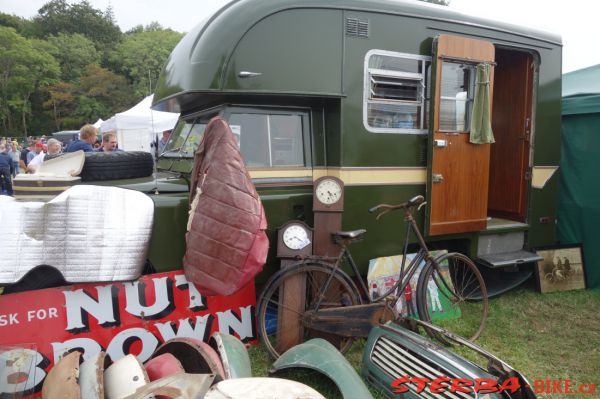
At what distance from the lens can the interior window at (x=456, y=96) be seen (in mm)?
4164

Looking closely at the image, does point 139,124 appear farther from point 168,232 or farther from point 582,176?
point 582,176

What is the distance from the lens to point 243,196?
298cm

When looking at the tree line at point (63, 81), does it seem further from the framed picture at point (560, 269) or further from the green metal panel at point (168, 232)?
the framed picture at point (560, 269)

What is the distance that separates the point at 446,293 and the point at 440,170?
3.88ft

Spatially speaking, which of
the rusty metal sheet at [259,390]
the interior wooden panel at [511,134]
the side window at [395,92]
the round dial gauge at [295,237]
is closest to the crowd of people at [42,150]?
the round dial gauge at [295,237]

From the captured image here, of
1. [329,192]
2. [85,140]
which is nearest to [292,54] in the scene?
[329,192]

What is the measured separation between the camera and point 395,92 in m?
3.95

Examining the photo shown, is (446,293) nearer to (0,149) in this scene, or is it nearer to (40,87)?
(0,149)

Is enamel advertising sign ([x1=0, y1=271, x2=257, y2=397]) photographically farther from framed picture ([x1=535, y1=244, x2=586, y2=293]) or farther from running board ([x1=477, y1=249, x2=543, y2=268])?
framed picture ([x1=535, y1=244, x2=586, y2=293])

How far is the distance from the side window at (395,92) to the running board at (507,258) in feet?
5.23

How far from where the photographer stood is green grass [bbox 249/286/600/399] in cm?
334

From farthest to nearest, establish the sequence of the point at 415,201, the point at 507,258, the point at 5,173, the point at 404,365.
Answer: the point at 5,173 → the point at 507,258 → the point at 415,201 → the point at 404,365

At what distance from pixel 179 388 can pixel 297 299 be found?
1598 millimetres

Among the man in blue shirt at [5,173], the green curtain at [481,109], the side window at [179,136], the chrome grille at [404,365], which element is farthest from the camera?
the man in blue shirt at [5,173]
